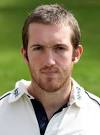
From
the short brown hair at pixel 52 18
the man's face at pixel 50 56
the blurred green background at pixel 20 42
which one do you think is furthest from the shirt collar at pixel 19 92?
the blurred green background at pixel 20 42

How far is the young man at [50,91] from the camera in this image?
3.08 meters

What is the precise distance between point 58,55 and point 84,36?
9065mm

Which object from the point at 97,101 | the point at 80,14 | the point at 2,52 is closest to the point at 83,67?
the point at 2,52

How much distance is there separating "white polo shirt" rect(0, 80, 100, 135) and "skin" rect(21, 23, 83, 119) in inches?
3.3

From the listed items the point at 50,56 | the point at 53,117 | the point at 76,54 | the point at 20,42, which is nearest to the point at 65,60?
the point at 50,56

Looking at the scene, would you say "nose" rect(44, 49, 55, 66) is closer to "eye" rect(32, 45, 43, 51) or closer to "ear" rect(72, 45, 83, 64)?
"eye" rect(32, 45, 43, 51)

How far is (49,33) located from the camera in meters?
3.09

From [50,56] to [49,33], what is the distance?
120 mm

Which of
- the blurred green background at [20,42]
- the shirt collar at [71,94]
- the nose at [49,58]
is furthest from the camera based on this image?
the blurred green background at [20,42]

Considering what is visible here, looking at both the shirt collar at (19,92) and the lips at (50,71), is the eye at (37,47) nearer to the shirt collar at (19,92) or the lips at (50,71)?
the lips at (50,71)

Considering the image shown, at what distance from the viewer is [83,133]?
10.3ft

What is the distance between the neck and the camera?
321 cm

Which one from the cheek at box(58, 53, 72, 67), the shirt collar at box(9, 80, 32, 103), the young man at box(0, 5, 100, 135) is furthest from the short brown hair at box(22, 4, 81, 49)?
the shirt collar at box(9, 80, 32, 103)

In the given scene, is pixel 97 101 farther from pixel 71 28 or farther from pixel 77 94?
pixel 71 28
